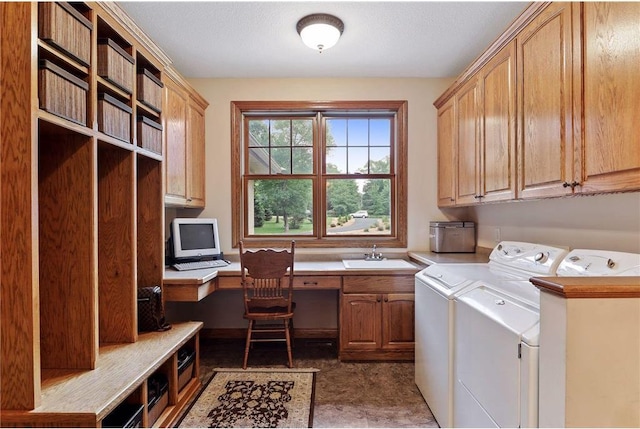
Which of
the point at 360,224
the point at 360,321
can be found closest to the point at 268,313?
the point at 360,321

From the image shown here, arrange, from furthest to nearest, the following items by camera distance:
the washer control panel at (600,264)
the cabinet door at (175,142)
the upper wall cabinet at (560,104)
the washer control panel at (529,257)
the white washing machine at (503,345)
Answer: the cabinet door at (175,142) → the washer control panel at (529,257) → the washer control panel at (600,264) → the upper wall cabinet at (560,104) → the white washing machine at (503,345)

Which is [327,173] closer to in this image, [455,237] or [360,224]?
[360,224]

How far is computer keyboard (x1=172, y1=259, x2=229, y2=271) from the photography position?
273 cm

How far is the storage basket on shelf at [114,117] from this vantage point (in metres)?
1.59

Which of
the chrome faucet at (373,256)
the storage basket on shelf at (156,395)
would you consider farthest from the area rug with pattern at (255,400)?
the chrome faucet at (373,256)

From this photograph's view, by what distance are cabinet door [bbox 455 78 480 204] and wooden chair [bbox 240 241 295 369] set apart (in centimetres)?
148

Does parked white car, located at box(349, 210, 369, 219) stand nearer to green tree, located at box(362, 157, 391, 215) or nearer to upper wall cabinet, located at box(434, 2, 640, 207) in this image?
green tree, located at box(362, 157, 391, 215)

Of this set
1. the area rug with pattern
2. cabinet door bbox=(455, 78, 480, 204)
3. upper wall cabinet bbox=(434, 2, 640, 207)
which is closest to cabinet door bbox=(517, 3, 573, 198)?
upper wall cabinet bbox=(434, 2, 640, 207)

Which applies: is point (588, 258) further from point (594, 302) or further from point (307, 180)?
point (307, 180)

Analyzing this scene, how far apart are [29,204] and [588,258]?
2333 millimetres

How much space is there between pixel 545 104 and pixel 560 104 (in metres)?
0.12

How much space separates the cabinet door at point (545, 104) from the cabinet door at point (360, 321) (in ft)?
4.86

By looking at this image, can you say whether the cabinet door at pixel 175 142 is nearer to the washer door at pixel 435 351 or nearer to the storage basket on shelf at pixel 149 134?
the storage basket on shelf at pixel 149 134

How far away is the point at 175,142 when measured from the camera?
2664mm
